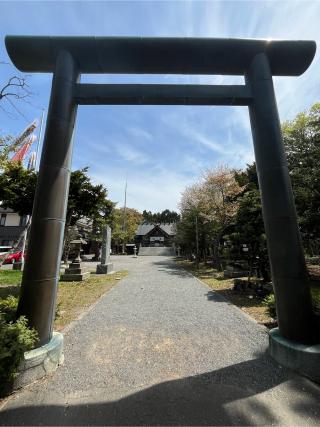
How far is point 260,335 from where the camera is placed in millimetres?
4922

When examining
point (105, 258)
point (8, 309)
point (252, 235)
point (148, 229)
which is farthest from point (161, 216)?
point (8, 309)

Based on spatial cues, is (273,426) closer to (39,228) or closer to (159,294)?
(39,228)

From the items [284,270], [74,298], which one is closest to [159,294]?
[74,298]

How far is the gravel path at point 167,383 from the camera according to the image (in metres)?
2.51

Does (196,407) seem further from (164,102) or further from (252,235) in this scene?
(252,235)

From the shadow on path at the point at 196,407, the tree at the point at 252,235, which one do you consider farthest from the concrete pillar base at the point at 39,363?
the tree at the point at 252,235

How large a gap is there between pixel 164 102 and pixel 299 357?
462cm

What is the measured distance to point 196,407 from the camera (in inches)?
105

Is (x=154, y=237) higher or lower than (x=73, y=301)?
higher

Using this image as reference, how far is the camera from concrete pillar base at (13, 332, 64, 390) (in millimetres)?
2977

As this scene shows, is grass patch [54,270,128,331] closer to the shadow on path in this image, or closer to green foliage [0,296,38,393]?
green foliage [0,296,38,393]

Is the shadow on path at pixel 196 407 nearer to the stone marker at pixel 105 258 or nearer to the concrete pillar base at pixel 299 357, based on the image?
the concrete pillar base at pixel 299 357

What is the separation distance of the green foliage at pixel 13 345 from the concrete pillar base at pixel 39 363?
0.13 m

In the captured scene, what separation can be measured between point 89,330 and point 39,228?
310cm
